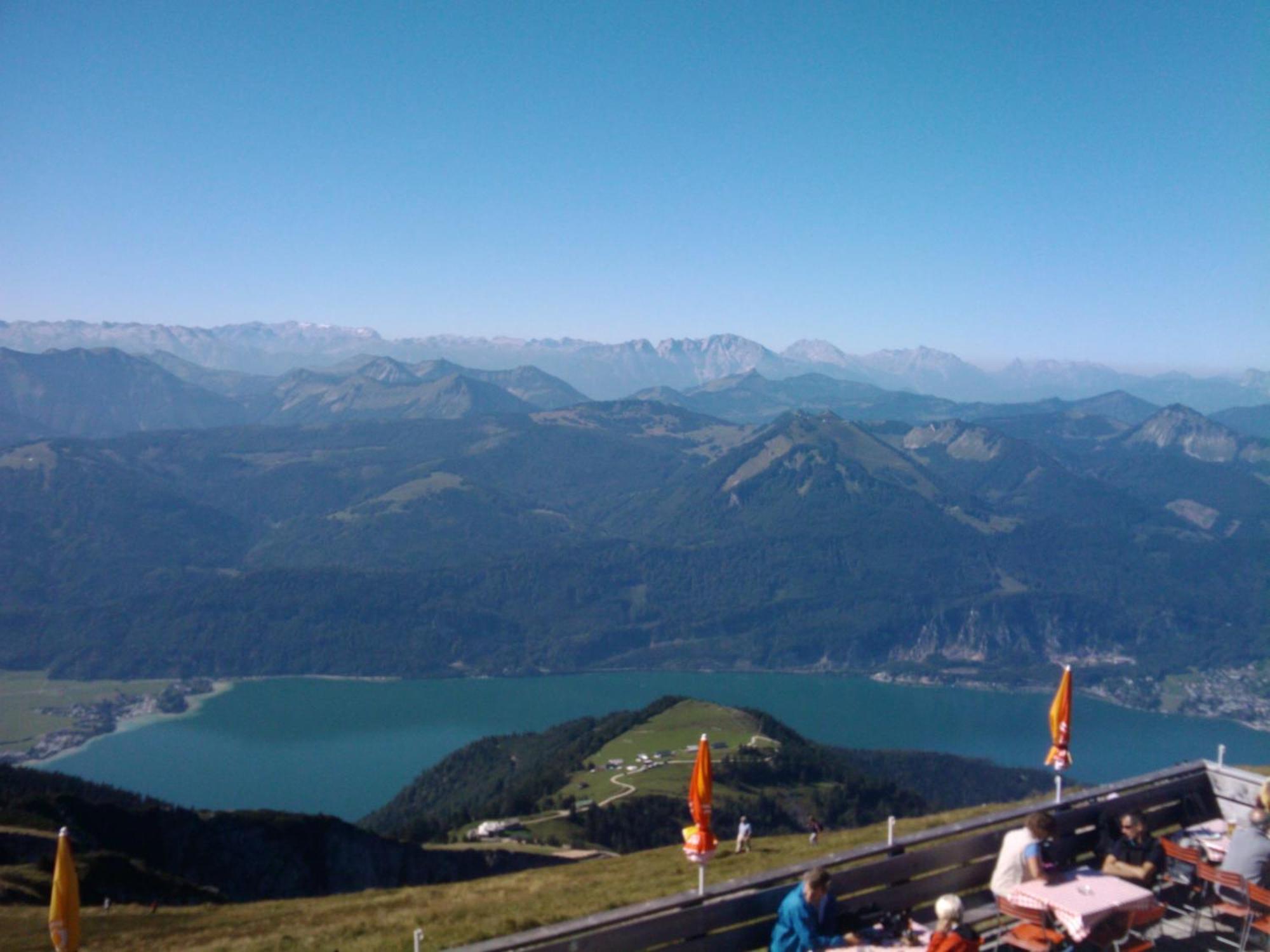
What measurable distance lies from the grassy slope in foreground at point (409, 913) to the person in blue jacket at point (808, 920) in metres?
8.00

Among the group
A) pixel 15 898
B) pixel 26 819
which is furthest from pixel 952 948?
pixel 26 819

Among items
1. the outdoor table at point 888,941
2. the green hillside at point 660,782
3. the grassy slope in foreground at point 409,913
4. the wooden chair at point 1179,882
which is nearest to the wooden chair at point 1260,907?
the wooden chair at point 1179,882

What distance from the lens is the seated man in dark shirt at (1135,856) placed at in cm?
1343

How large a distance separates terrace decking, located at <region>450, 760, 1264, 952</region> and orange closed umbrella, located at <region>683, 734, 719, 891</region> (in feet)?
2.43

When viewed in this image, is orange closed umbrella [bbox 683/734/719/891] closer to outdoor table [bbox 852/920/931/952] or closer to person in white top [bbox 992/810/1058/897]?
outdoor table [bbox 852/920/931/952]

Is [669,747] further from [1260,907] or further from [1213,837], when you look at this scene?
[1260,907]

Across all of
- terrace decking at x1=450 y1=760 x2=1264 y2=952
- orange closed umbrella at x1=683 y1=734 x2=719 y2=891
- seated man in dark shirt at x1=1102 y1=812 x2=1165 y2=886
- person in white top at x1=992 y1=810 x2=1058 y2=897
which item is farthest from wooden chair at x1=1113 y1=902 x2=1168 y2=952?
orange closed umbrella at x1=683 y1=734 x2=719 y2=891

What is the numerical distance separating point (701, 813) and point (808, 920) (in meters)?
2.57

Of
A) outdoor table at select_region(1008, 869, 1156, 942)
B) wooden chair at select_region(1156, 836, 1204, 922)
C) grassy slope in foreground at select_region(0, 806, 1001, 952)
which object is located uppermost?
outdoor table at select_region(1008, 869, 1156, 942)

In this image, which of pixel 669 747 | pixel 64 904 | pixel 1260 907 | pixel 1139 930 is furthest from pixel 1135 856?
pixel 669 747

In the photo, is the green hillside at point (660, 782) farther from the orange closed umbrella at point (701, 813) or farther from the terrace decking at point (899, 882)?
the orange closed umbrella at point (701, 813)

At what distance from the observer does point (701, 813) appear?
13.4 meters

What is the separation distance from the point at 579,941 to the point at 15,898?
978 inches

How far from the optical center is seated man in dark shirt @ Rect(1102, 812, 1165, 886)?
1343cm
